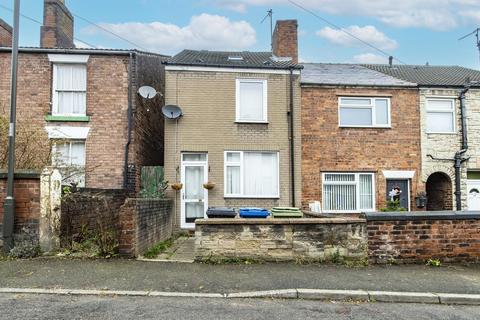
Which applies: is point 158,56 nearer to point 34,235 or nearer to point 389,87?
point 389,87

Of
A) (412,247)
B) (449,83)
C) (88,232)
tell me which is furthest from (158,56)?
(412,247)

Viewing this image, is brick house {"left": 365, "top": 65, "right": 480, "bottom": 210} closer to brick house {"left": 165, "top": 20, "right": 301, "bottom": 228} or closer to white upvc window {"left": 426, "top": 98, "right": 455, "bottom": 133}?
white upvc window {"left": 426, "top": 98, "right": 455, "bottom": 133}

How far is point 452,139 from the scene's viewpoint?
14977 mm

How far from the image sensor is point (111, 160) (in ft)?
42.7

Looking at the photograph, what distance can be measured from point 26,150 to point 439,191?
14.2m

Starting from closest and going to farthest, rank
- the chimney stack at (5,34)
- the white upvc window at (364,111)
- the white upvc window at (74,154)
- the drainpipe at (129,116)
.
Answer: the white upvc window at (74,154), the drainpipe at (129,116), the white upvc window at (364,111), the chimney stack at (5,34)

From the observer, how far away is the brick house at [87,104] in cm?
1296

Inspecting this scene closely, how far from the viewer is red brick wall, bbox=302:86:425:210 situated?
47.2 feet

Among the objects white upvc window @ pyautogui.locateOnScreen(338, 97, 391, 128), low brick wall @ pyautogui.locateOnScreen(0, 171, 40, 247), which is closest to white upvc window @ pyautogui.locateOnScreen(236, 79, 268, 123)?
white upvc window @ pyautogui.locateOnScreen(338, 97, 391, 128)

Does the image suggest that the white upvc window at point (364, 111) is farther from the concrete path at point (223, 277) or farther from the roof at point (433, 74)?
the concrete path at point (223, 277)

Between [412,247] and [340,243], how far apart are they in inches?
54.8

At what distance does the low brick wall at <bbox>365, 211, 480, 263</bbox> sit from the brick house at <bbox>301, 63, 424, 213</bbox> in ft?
20.8

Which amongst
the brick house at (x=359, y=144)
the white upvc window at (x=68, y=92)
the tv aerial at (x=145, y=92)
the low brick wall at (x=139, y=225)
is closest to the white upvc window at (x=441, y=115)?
the brick house at (x=359, y=144)

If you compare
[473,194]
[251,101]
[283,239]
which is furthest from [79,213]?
[473,194]
